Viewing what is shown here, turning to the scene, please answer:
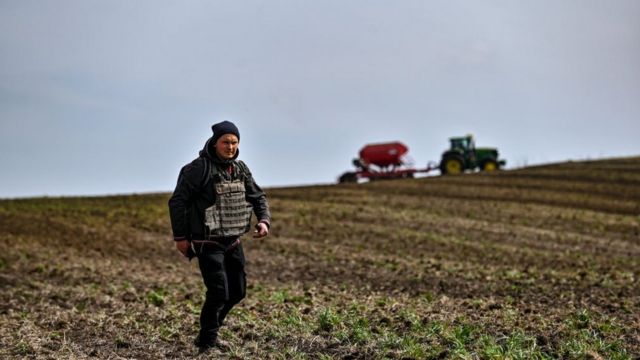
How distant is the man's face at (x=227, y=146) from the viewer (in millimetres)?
7062

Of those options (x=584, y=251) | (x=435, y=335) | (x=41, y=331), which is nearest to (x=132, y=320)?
(x=41, y=331)

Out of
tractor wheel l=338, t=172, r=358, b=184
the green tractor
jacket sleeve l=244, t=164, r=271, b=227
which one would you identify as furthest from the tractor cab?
jacket sleeve l=244, t=164, r=271, b=227

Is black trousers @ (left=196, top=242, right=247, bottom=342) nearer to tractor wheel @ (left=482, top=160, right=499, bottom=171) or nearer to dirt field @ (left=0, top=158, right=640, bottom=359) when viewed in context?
dirt field @ (left=0, top=158, right=640, bottom=359)

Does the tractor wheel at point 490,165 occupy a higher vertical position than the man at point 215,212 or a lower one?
higher

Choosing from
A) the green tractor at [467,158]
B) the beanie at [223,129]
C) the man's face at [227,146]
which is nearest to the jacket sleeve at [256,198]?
the man's face at [227,146]

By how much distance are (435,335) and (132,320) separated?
159 inches

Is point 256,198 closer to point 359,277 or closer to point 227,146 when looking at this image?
point 227,146

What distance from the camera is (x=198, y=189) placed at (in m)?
7.07

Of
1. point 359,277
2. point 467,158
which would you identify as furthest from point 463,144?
point 359,277

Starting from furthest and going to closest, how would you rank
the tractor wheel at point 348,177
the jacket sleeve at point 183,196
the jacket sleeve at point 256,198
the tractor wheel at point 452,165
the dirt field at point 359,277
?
the tractor wheel at point 348,177 < the tractor wheel at point 452,165 < the dirt field at point 359,277 < the jacket sleeve at point 256,198 < the jacket sleeve at point 183,196

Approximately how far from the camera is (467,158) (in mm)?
44219

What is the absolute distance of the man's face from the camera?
706 centimetres

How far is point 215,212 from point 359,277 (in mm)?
8256

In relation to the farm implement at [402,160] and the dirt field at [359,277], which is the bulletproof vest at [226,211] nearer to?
the dirt field at [359,277]
